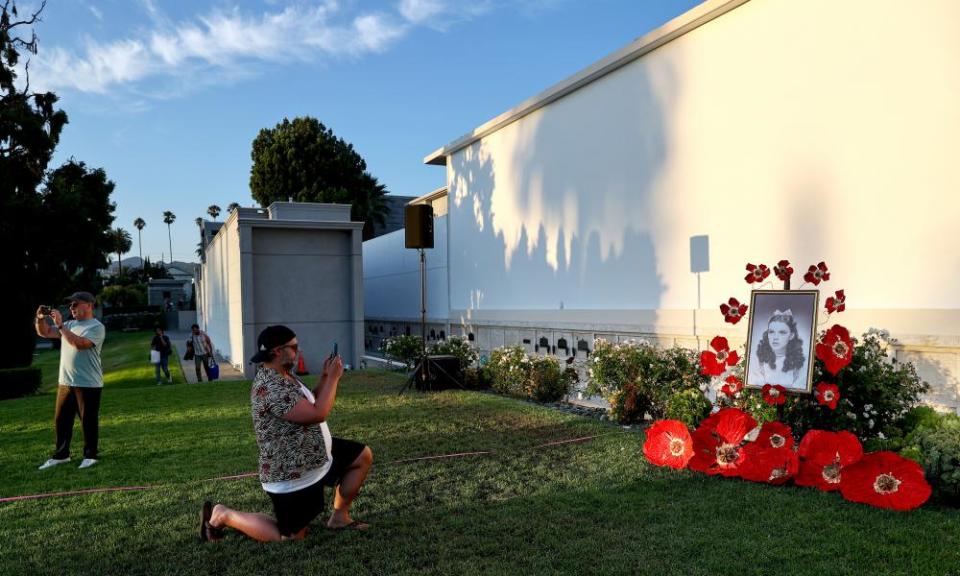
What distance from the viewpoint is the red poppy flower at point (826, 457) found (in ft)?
15.9

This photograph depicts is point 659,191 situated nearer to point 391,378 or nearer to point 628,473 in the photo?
point 628,473

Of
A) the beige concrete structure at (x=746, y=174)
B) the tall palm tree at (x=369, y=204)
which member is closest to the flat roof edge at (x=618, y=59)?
the beige concrete structure at (x=746, y=174)

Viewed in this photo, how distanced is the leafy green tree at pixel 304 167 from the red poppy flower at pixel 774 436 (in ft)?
117

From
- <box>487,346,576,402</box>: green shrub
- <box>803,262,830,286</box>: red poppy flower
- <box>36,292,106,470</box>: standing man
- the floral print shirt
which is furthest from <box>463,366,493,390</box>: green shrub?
the floral print shirt

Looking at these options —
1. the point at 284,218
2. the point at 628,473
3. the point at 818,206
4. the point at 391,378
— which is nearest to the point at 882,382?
the point at 628,473

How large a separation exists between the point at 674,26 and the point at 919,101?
3770mm

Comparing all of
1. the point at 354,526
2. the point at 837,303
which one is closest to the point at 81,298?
the point at 354,526

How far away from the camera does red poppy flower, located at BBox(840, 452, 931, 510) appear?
4.49 m

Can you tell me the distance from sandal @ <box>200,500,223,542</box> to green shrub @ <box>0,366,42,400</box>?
1242cm

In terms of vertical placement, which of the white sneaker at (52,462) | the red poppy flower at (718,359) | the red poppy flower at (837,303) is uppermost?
the red poppy flower at (837,303)

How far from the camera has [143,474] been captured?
20.1 ft

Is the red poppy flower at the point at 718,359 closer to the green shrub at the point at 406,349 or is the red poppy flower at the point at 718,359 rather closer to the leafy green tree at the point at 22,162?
the green shrub at the point at 406,349

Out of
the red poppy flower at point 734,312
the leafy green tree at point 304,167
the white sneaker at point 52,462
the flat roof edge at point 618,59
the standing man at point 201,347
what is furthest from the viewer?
the leafy green tree at point 304,167

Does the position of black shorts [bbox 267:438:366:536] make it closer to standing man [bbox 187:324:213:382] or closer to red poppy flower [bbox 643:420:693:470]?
red poppy flower [bbox 643:420:693:470]
